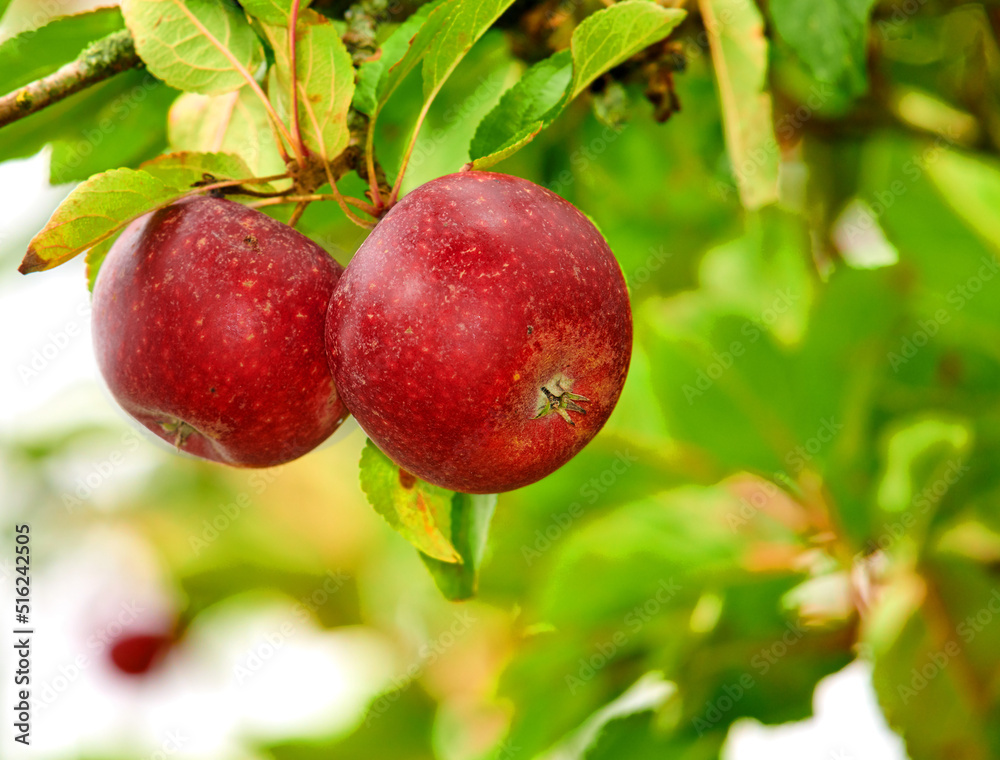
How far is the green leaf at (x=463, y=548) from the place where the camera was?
1.13m

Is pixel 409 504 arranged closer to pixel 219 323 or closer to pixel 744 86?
pixel 219 323

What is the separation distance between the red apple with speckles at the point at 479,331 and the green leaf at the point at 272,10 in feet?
0.85

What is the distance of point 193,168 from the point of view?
3.34ft

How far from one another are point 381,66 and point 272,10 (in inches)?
7.0

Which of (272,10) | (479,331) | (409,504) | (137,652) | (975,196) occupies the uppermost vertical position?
(272,10)

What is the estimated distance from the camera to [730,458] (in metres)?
1.75

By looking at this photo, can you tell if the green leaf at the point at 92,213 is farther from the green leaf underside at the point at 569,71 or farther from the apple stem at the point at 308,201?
A: the green leaf underside at the point at 569,71

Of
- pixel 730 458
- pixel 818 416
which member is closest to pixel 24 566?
pixel 730 458

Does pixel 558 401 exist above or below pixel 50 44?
below

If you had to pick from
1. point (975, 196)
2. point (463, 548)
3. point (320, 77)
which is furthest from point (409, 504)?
point (975, 196)

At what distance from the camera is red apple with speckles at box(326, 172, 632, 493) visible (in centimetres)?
82

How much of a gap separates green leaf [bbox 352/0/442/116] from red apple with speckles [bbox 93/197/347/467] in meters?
0.21

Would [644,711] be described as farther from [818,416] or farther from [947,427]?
[947,427]

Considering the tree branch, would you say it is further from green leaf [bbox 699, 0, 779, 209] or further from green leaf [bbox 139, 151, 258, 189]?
green leaf [bbox 699, 0, 779, 209]
